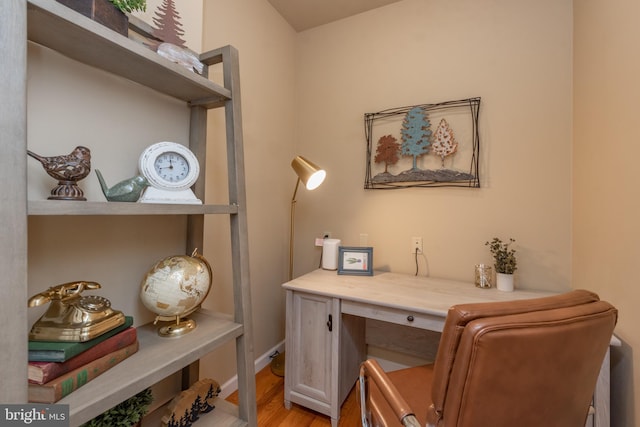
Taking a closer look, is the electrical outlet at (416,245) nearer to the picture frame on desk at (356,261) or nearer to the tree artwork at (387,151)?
the picture frame on desk at (356,261)

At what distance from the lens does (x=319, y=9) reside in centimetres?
206

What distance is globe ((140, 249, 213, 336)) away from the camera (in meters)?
0.99

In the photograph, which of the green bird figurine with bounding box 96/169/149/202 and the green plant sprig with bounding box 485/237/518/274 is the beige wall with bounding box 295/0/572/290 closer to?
the green plant sprig with bounding box 485/237/518/274

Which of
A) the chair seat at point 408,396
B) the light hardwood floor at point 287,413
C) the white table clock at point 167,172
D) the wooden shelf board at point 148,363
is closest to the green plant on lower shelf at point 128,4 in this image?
the white table clock at point 167,172

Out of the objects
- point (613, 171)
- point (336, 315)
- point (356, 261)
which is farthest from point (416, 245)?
point (613, 171)

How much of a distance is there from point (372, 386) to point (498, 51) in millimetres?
2006

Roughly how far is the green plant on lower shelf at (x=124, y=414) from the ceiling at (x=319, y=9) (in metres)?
Answer: 2.44

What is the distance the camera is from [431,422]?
2.42ft

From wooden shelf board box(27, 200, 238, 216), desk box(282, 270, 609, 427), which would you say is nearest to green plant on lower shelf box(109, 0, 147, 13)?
wooden shelf board box(27, 200, 238, 216)

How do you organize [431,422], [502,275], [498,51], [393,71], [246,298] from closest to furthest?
[431,422], [246,298], [502,275], [498,51], [393,71]

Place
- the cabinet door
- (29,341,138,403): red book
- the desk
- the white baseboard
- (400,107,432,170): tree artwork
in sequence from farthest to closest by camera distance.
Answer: (400,107,432,170): tree artwork < the white baseboard < the cabinet door < the desk < (29,341,138,403): red book

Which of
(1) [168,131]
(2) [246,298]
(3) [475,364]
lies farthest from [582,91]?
(1) [168,131]

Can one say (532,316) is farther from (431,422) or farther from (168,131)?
(168,131)

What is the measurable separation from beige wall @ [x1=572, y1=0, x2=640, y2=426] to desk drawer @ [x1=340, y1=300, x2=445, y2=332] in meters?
0.65
